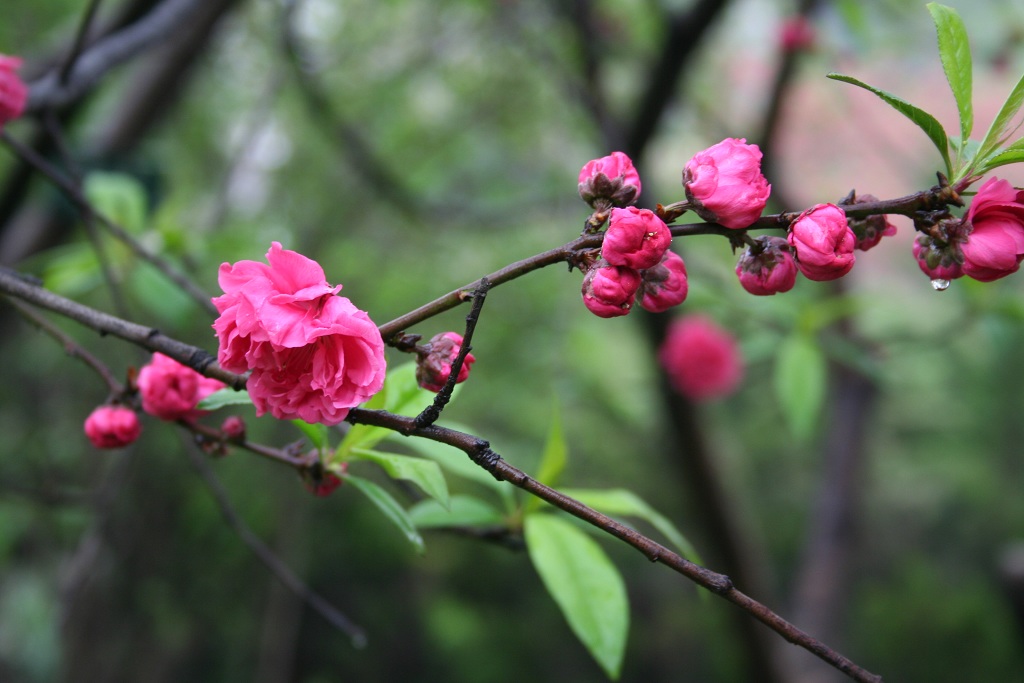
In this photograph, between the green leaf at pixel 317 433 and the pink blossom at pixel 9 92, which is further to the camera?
the pink blossom at pixel 9 92

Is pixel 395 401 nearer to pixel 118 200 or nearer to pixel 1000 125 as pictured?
pixel 1000 125

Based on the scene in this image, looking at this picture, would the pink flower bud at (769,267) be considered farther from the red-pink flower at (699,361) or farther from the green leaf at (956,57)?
the red-pink flower at (699,361)

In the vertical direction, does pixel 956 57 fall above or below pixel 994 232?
above

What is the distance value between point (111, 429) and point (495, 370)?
2.30 metres

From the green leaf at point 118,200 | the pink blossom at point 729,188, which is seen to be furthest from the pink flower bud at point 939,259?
the green leaf at point 118,200

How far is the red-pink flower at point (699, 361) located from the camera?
1.98m

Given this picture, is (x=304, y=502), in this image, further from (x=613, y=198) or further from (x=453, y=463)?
(x=613, y=198)

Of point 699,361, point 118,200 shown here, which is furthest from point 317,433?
point 699,361

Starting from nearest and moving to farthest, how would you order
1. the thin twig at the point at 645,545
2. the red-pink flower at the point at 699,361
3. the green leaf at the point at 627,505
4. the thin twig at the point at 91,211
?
1. the thin twig at the point at 645,545
2. the green leaf at the point at 627,505
3. the thin twig at the point at 91,211
4. the red-pink flower at the point at 699,361

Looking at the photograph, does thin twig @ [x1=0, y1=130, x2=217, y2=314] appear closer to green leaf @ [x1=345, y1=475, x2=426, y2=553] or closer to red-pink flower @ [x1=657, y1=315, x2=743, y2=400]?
green leaf @ [x1=345, y1=475, x2=426, y2=553]

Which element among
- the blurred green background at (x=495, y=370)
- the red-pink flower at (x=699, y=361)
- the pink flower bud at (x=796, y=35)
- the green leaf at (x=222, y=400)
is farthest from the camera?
the blurred green background at (x=495, y=370)

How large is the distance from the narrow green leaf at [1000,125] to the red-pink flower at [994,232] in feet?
0.07

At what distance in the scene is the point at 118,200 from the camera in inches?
53.8

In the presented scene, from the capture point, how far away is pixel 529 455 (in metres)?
2.45
